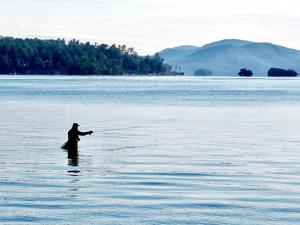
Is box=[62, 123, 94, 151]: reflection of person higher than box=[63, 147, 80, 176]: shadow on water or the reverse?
higher

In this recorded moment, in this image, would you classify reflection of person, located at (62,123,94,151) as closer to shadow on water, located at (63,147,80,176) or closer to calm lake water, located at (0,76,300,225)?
shadow on water, located at (63,147,80,176)

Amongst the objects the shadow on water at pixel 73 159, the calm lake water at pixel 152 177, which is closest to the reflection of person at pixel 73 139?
the shadow on water at pixel 73 159

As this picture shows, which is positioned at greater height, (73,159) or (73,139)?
(73,139)

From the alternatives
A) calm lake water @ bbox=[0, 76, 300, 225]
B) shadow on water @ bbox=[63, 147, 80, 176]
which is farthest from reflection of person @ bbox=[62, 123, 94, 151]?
calm lake water @ bbox=[0, 76, 300, 225]

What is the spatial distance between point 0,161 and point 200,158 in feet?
37.5

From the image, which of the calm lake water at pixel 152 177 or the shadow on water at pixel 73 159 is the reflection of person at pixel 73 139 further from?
the calm lake water at pixel 152 177

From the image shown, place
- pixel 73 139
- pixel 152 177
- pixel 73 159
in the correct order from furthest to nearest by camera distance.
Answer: pixel 73 139, pixel 73 159, pixel 152 177

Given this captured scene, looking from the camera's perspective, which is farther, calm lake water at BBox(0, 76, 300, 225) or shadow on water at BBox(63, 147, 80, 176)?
shadow on water at BBox(63, 147, 80, 176)

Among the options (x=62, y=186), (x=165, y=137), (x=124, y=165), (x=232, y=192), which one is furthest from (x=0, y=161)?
(x=165, y=137)

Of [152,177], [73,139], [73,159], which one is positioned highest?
[73,139]

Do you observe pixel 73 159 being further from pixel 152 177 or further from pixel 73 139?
pixel 152 177

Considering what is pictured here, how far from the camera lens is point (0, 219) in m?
24.2

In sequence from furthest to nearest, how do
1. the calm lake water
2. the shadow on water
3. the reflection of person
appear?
the reflection of person → the shadow on water → the calm lake water

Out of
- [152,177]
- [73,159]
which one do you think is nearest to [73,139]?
[73,159]
